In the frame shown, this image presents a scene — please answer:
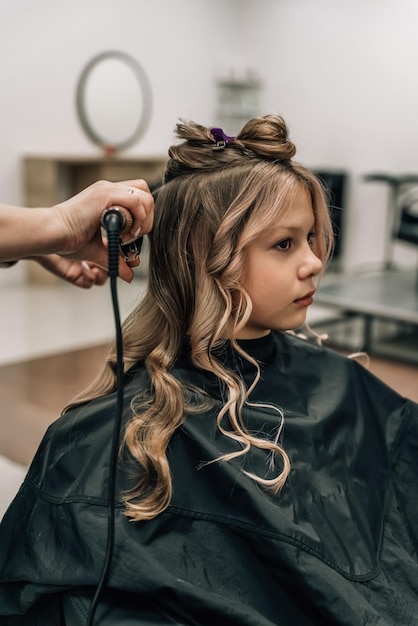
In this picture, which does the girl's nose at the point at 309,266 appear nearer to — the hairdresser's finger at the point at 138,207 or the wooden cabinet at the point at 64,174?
the hairdresser's finger at the point at 138,207

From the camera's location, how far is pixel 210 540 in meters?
1.16

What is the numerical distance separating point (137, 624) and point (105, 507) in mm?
183

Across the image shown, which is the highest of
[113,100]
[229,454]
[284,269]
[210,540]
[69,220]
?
[113,100]

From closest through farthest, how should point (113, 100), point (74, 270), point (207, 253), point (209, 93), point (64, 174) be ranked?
point (207, 253) < point (74, 270) < point (64, 174) < point (113, 100) < point (209, 93)

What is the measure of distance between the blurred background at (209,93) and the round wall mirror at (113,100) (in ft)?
0.10

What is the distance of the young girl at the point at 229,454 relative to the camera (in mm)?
1128

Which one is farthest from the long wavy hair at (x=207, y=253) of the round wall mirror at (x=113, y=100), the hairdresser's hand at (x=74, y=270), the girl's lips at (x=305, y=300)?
the round wall mirror at (x=113, y=100)

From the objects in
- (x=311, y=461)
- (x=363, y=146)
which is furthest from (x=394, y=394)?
(x=363, y=146)

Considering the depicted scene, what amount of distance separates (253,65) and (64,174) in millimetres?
2468

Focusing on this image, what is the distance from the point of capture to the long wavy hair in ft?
4.31

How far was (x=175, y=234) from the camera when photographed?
1.36 m

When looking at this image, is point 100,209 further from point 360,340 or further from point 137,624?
point 360,340

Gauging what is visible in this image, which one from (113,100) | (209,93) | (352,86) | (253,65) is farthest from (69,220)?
(253,65)

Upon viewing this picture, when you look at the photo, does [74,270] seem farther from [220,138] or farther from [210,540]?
[210,540]
